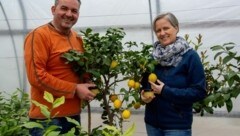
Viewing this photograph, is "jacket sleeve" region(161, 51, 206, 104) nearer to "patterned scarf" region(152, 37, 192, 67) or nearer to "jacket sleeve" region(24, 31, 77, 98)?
"patterned scarf" region(152, 37, 192, 67)

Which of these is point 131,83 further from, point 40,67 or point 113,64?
point 40,67

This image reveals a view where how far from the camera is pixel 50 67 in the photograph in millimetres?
1782

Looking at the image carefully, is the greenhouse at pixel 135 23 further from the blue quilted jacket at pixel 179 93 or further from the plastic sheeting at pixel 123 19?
the blue quilted jacket at pixel 179 93

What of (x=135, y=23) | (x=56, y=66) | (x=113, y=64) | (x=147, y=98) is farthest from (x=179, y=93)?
(x=135, y=23)

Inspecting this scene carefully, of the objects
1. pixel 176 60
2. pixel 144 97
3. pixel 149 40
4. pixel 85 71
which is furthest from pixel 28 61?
pixel 149 40

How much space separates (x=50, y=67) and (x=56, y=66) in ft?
0.10

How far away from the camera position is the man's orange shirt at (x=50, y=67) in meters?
1.71

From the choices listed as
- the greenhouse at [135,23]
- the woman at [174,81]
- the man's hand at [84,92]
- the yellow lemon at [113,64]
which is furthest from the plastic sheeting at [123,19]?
the man's hand at [84,92]

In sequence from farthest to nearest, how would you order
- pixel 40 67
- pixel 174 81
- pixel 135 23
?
pixel 135 23 → pixel 174 81 → pixel 40 67

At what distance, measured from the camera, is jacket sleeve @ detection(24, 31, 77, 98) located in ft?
5.58

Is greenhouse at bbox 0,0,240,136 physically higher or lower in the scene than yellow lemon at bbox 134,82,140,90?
higher

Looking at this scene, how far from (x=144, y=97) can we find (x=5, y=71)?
3590mm

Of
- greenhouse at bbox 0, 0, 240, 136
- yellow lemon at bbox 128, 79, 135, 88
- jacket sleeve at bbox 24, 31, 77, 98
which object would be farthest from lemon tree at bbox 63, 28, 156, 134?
greenhouse at bbox 0, 0, 240, 136

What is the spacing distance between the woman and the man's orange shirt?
15.8 inches
